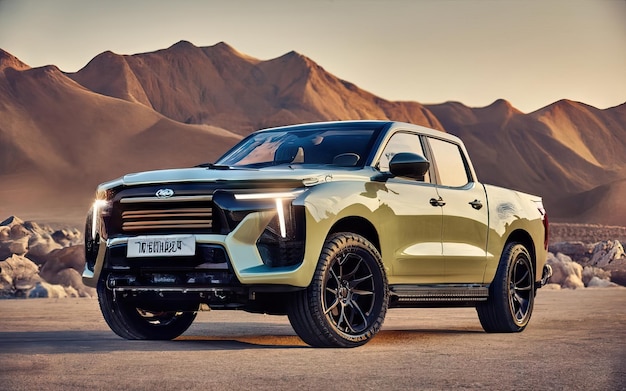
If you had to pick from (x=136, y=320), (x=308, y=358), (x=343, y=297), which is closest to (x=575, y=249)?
(x=136, y=320)

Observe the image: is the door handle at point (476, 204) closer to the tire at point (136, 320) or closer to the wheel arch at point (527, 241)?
the wheel arch at point (527, 241)

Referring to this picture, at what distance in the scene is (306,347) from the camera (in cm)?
898

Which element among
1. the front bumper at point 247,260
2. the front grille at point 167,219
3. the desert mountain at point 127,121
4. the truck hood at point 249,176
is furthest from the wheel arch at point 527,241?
the desert mountain at point 127,121

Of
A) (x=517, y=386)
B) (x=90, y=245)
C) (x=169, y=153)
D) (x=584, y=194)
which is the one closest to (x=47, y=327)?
(x=90, y=245)

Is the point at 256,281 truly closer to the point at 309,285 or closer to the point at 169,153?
the point at 309,285

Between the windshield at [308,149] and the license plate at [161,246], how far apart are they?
161 centimetres

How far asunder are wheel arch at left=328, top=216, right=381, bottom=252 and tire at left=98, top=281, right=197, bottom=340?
1.81 metres

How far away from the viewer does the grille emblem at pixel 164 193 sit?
28.9 feet

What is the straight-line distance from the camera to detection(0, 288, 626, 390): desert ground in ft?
22.6

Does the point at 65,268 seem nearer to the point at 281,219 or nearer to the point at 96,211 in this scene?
the point at 96,211

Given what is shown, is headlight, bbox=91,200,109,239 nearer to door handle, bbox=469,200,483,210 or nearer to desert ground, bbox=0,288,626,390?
desert ground, bbox=0,288,626,390

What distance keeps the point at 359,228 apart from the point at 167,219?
154cm

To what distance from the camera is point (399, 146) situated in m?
10.2

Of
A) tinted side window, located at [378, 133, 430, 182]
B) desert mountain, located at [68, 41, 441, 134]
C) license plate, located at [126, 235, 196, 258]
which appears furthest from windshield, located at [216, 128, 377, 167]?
desert mountain, located at [68, 41, 441, 134]
